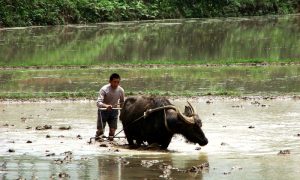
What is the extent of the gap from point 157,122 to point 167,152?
0.57 meters

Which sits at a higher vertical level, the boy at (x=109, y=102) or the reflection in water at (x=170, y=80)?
the reflection in water at (x=170, y=80)

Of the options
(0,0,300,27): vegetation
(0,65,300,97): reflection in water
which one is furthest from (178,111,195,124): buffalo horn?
(0,0,300,27): vegetation

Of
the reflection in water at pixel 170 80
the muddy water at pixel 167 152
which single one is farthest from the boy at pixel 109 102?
the reflection in water at pixel 170 80

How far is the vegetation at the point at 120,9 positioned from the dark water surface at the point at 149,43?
6.60 ft

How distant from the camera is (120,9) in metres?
52.6

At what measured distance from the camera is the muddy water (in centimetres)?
1044

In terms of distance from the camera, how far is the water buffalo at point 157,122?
12.4 m

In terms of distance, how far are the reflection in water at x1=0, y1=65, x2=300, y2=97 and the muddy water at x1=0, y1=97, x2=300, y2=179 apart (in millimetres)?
2960

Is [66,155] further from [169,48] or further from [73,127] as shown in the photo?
[169,48]

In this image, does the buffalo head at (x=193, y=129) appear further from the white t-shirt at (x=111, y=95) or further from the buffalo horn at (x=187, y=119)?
the white t-shirt at (x=111, y=95)

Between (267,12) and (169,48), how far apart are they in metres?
29.2

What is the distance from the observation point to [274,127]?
14.5m

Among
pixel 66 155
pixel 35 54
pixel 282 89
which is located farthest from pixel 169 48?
pixel 66 155

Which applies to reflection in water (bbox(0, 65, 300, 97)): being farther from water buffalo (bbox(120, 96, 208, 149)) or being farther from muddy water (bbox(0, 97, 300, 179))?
A: water buffalo (bbox(120, 96, 208, 149))
